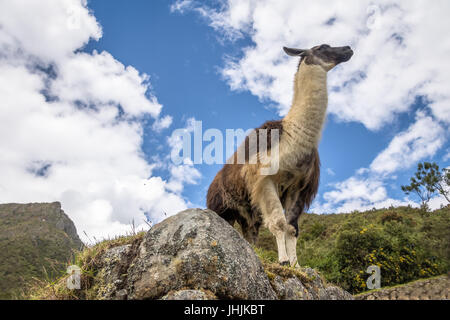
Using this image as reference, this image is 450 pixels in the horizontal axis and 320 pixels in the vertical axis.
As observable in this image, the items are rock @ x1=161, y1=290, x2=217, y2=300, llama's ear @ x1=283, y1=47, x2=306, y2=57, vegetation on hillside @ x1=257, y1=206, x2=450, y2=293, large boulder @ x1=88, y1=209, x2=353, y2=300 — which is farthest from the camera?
vegetation on hillside @ x1=257, y1=206, x2=450, y2=293

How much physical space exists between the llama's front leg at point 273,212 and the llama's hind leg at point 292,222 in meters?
0.22

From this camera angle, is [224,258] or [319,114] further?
[319,114]

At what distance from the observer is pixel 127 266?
3666 millimetres

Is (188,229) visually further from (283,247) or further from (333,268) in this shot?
(333,268)

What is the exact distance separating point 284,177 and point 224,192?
1.16 metres

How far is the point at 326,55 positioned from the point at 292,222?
2.91m

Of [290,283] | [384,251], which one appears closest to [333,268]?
[384,251]

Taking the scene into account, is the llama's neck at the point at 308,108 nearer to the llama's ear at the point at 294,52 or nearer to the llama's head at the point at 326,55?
the llama's head at the point at 326,55

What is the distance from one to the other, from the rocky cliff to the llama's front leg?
0.69 metres

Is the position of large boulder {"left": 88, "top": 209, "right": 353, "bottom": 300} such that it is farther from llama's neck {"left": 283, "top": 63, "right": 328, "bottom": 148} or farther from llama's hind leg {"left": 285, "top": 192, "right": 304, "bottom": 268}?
llama's neck {"left": 283, "top": 63, "right": 328, "bottom": 148}

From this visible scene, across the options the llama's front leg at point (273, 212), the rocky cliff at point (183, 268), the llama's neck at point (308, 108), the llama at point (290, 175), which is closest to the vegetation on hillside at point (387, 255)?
→ the llama at point (290, 175)

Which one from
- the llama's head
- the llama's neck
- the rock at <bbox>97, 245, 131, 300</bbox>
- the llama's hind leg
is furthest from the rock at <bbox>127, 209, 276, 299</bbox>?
the llama's head

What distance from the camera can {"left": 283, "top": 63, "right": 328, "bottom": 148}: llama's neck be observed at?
514 cm

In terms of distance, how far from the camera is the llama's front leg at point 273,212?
4.81m
